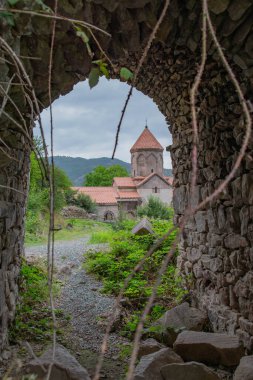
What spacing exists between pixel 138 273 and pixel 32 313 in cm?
215

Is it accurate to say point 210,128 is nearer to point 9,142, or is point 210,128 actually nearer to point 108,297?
point 9,142

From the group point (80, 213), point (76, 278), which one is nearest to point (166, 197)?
point (80, 213)

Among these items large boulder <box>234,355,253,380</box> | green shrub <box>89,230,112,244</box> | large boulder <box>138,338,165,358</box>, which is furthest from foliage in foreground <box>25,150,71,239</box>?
large boulder <box>234,355,253,380</box>

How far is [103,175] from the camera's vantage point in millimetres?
38469

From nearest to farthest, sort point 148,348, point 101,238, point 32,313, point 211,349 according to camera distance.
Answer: point 211,349, point 148,348, point 32,313, point 101,238

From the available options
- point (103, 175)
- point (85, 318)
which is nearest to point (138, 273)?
point (85, 318)

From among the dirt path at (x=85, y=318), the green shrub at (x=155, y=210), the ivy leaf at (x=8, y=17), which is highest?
the ivy leaf at (x=8, y=17)

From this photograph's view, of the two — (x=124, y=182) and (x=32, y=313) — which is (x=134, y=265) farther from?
(x=124, y=182)

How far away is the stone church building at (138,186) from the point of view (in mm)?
26422

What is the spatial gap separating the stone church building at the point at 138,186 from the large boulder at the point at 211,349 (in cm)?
1995

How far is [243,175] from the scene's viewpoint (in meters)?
3.43

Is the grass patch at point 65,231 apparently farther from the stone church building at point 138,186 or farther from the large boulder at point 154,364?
the large boulder at point 154,364

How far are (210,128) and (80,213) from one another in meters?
17.4

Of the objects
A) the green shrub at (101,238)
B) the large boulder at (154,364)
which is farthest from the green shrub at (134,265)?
the green shrub at (101,238)
